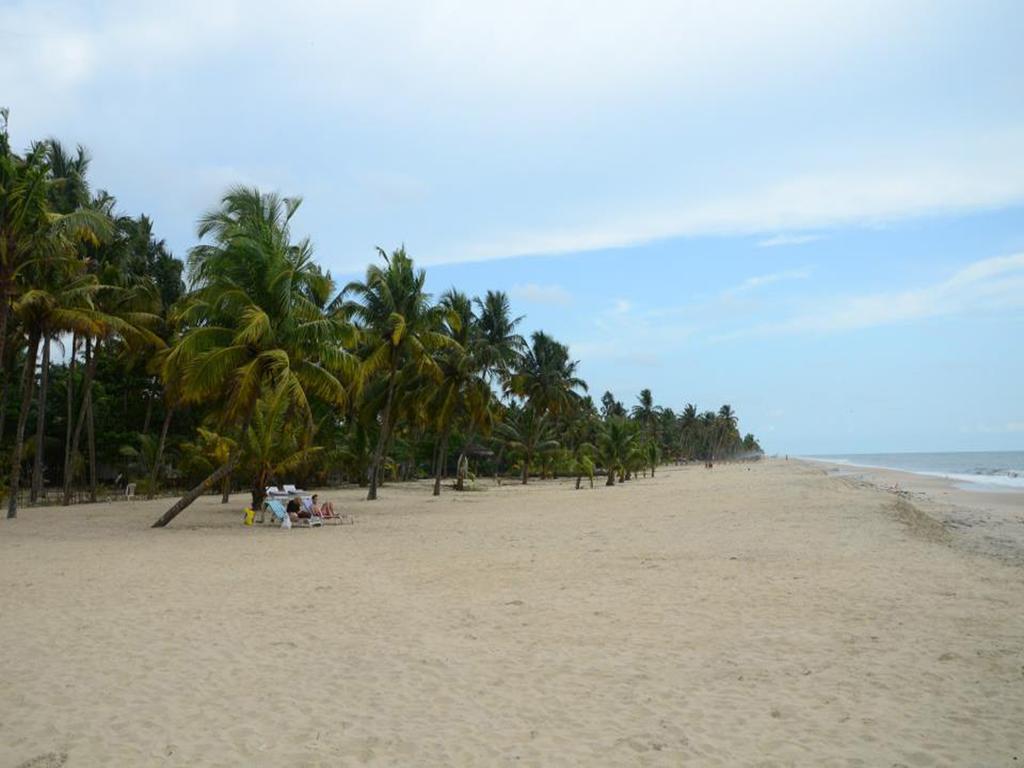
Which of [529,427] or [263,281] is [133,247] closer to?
[263,281]

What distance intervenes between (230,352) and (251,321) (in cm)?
105

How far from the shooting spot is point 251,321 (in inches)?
607

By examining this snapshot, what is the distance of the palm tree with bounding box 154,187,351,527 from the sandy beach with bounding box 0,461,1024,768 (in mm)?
4740

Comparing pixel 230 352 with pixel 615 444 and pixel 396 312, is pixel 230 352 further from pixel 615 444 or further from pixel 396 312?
pixel 615 444

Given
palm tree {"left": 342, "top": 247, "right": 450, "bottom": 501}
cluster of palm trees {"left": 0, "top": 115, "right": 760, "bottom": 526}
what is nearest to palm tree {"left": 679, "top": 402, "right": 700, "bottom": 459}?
cluster of palm trees {"left": 0, "top": 115, "right": 760, "bottom": 526}

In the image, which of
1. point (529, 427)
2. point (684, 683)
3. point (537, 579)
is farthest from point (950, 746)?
point (529, 427)

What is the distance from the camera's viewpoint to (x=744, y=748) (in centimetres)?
426

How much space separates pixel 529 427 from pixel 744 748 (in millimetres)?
36933

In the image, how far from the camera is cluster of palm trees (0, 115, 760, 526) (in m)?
16.0

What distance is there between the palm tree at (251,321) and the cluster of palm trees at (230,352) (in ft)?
0.15

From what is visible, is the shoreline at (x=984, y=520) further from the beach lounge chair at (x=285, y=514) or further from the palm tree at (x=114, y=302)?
the palm tree at (x=114, y=302)

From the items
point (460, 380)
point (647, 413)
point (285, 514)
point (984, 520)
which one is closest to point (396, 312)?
point (460, 380)

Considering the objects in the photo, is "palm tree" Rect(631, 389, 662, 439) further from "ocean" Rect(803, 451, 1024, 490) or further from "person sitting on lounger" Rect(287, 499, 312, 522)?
"person sitting on lounger" Rect(287, 499, 312, 522)

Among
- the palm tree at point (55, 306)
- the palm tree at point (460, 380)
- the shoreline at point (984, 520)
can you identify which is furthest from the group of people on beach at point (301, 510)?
the shoreline at point (984, 520)
